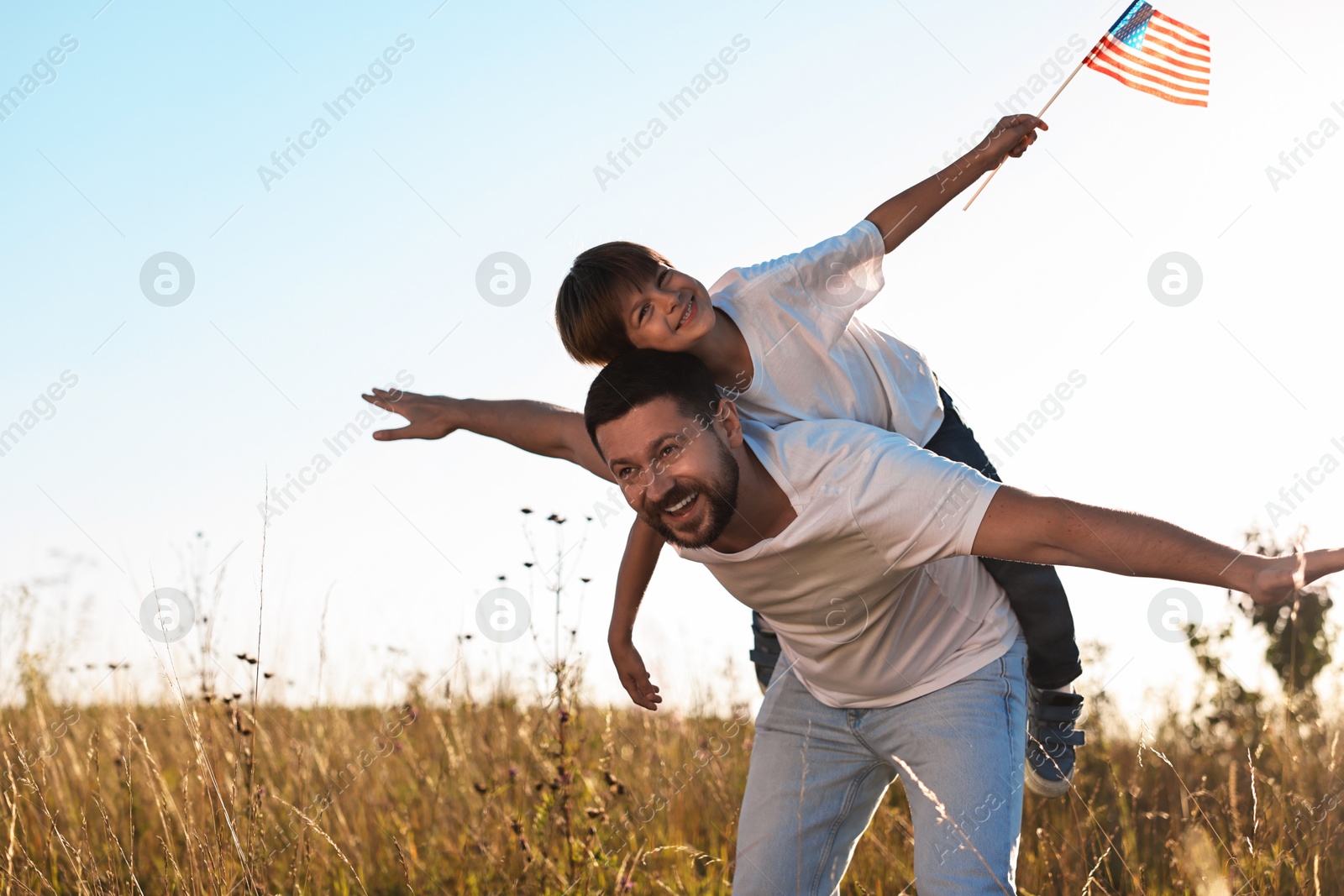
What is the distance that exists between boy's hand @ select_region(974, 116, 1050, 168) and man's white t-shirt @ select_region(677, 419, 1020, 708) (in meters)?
1.55

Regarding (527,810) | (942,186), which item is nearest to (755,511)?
(942,186)

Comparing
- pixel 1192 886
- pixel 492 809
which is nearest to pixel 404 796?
pixel 492 809

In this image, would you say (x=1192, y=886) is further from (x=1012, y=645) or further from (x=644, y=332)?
(x=644, y=332)

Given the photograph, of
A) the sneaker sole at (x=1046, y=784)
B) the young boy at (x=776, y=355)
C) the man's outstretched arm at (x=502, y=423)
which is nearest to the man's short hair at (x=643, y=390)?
the young boy at (x=776, y=355)

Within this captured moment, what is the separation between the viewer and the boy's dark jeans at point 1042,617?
3.09m

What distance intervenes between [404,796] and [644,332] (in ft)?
9.79

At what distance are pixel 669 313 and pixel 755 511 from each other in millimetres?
985

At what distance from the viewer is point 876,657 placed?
2.96 meters

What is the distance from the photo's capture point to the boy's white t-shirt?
138 inches

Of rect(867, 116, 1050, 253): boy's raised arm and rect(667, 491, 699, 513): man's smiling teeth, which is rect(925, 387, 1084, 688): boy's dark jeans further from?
rect(867, 116, 1050, 253): boy's raised arm

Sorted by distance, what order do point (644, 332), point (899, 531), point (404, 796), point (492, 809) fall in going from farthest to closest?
point (404, 796)
point (492, 809)
point (644, 332)
point (899, 531)

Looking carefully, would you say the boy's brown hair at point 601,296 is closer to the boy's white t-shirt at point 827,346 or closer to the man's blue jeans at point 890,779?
the boy's white t-shirt at point 827,346

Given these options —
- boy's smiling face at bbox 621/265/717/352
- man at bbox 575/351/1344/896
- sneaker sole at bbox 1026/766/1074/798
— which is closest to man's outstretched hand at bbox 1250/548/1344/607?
man at bbox 575/351/1344/896

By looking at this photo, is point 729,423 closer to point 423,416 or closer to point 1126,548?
point 1126,548
